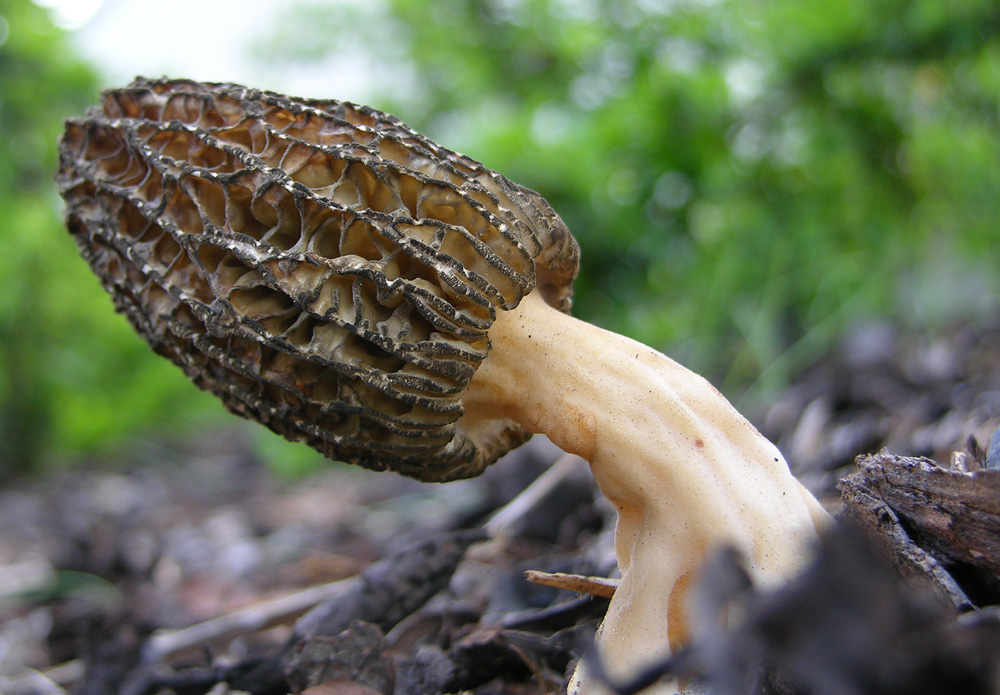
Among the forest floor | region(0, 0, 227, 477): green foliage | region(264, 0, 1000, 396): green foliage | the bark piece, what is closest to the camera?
the bark piece

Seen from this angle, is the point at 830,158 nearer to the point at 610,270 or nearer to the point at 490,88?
the point at 610,270

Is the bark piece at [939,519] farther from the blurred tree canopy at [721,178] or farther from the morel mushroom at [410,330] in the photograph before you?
the blurred tree canopy at [721,178]

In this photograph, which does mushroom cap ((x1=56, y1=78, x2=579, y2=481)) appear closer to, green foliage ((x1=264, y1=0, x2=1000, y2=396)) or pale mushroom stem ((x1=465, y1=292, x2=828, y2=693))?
pale mushroom stem ((x1=465, y1=292, x2=828, y2=693))

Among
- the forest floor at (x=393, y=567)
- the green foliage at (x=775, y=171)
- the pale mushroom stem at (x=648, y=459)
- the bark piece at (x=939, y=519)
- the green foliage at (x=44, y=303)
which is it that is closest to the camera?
the bark piece at (x=939, y=519)

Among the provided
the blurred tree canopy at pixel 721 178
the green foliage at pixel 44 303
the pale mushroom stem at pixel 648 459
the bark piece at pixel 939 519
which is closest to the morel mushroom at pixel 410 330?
the pale mushroom stem at pixel 648 459

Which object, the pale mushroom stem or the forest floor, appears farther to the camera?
the forest floor

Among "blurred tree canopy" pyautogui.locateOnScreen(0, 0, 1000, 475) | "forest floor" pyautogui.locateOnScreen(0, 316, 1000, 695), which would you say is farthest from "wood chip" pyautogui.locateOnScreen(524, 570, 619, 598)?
"blurred tree canopy" pyautogui.locateOnScreen(0, 0, 1000, 475)
